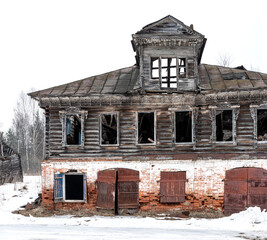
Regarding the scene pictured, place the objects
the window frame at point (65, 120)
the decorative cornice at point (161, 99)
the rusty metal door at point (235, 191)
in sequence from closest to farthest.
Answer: the rusty metal door at point (235, 191), the decorative cornice at point (161, 99), the window frame at point (65, 120)

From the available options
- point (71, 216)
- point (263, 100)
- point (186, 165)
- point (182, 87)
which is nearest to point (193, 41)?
point (182, 87)

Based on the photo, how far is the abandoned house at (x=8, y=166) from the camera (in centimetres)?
2777

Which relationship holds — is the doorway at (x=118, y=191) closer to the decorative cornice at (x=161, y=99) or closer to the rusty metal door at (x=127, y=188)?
the rusty metal door at (x=127, y=188)

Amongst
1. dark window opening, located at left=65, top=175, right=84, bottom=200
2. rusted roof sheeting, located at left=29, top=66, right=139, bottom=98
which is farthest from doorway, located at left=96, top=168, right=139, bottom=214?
dark window opening, located at left=65, top=175, right=84, bottom=200

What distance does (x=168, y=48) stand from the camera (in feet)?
53.8

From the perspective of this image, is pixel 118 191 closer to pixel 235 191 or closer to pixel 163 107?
pixel 163 107

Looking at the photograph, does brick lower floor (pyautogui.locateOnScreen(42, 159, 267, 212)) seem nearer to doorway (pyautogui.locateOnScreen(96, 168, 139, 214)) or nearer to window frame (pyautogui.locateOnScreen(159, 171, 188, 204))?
window frame (pyautogui.locateOnScreen(159, 171, 188, 204))

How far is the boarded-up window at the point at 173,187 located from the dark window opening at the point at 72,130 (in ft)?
19.4

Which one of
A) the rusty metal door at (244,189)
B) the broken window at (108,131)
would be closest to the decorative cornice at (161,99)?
the rusty metal door at (244,189)

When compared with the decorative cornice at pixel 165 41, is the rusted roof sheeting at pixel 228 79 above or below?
below

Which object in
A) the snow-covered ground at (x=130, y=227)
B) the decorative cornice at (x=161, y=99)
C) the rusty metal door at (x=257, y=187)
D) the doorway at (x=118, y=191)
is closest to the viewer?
the snow-covered ground at (x=130, y=227)

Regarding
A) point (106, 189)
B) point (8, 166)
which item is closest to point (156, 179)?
point (106, 189)

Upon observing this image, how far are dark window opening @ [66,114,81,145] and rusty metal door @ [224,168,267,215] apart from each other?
8801 millimetres

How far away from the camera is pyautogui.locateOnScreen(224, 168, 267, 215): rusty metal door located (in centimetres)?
1533
